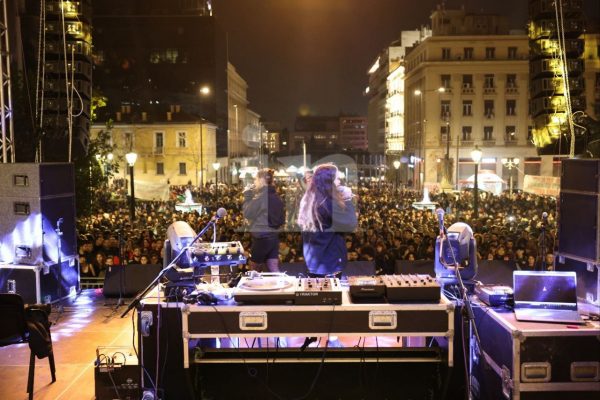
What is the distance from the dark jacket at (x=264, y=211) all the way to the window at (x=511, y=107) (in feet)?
158

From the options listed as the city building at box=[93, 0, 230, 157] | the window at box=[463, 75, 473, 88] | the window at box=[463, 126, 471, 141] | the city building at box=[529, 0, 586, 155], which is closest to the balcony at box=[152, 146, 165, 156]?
the city building at box=[93, 0, 230, 157]

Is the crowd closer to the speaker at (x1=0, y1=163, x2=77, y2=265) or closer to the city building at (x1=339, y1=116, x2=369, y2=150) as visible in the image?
the speaker at (x1=0, y1=163, x2=77, y2=265)

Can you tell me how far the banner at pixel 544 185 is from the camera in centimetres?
1154

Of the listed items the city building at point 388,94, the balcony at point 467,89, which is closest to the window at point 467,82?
the balcony at point 467,89

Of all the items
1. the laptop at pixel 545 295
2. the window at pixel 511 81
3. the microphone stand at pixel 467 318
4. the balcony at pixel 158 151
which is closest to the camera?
the microphone stand at pixel 467 318

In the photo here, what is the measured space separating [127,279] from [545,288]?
6.40 meters

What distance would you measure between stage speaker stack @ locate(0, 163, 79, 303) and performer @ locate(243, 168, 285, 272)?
3427mm

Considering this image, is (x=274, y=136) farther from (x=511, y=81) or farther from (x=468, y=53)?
(x=511, y=81)

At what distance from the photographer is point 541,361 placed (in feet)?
15.0

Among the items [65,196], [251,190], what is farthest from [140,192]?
[251,190]

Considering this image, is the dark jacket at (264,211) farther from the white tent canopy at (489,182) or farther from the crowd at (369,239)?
the white tent canopy at (489,182)

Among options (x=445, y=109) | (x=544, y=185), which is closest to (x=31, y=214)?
(x=544, y=185)

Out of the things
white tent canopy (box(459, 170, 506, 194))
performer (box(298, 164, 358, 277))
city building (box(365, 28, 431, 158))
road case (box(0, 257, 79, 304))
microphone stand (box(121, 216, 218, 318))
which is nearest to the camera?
microphone stand (box(121, 216, 218, 318))

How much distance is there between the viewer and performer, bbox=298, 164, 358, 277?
20.4ft
